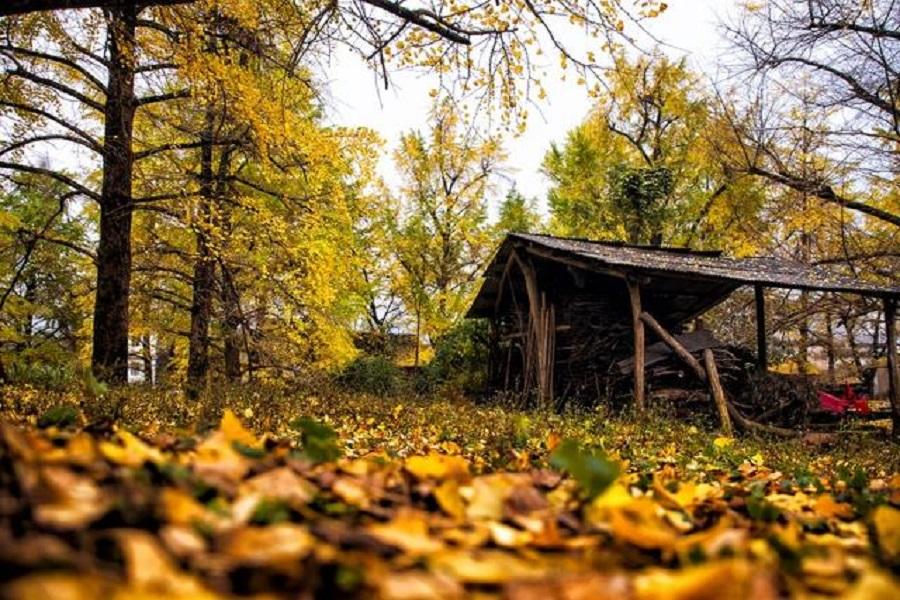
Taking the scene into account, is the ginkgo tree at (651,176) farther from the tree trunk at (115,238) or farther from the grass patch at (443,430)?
the tree trunk at (115,238)

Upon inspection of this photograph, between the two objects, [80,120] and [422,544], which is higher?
[80,120]

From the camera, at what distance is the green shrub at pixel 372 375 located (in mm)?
14727

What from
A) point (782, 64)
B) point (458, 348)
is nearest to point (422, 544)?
point (782, 64)

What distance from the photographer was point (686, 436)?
6.29 m

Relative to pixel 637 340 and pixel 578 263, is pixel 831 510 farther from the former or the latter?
pixel 578 263

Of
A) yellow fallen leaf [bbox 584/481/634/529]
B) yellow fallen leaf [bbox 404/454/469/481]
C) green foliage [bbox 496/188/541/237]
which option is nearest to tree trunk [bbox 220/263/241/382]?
yellow fallen leaf [bbox 404/454/469/481]

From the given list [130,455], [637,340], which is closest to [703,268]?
[637,340]

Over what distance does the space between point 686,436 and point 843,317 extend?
10552mm

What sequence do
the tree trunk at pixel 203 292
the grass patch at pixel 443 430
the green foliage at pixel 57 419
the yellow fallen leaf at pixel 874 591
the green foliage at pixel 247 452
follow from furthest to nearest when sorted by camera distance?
the tree trunk at pixel 203 292, the grass patch at pixel 443 430, the green foliage at pixel 57 419, the green foliage at pixel 247 452, the yellow fallen leaf at pixel 874 591

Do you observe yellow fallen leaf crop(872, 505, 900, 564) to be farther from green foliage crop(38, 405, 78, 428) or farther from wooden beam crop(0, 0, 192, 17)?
wooden beam crop(0, 0, 192, 17)

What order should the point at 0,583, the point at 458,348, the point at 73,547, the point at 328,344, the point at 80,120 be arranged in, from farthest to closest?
the point at 458,348 < the point at 328,344 < the point at 80,120 < the point at 73,547 < the point at 0,583

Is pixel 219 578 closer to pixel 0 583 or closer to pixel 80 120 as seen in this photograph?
pixel 0 583

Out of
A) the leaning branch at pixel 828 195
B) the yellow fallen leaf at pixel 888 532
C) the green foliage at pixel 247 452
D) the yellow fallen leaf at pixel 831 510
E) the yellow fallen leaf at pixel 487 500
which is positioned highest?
the leaning branch at pixel 828 195

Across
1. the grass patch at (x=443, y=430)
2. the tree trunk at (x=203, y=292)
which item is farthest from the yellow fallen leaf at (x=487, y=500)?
the tree trunk at (x=203, y=292)
